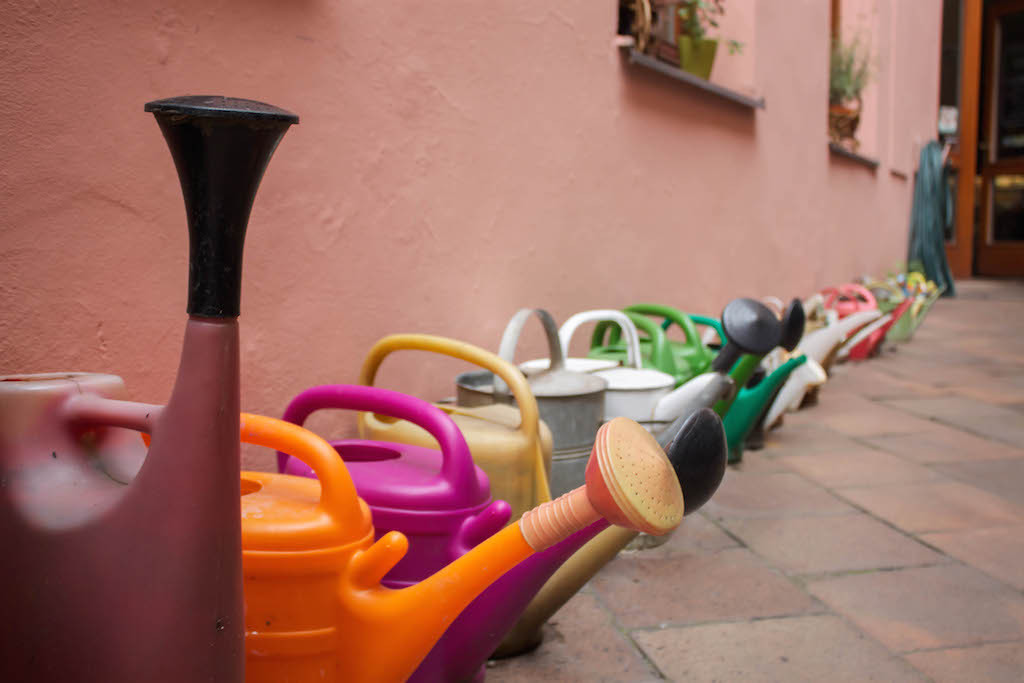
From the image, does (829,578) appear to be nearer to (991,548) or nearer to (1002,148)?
(991,548)

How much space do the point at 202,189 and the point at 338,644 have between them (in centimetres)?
52


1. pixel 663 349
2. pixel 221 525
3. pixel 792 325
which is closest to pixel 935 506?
pixel 792 325

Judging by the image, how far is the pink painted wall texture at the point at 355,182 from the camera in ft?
4.16

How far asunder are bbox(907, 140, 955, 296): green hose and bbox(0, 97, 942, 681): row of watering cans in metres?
8.46

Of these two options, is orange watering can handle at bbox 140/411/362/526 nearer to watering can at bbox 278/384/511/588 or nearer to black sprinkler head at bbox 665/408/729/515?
watering can at bbox 278/384/511/588

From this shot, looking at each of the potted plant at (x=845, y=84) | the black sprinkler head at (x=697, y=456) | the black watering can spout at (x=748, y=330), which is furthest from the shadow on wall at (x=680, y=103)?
the potted plant at (x=845, y=84)

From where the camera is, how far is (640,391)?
6.28 ft

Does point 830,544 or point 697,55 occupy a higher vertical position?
point 697,55

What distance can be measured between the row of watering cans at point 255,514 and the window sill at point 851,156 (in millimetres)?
5191

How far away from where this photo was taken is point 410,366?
2100mm

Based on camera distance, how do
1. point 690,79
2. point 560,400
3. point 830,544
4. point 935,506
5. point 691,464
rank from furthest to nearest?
point 690,79
point 935,506
point 830,544
point 560,400
point 691,464

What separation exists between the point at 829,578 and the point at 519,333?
82cm

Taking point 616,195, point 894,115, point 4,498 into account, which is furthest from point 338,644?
point 894,115

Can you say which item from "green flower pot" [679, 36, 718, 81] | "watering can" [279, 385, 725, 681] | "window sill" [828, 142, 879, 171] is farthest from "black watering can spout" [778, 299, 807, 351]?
"window sill" [828, 142, 879, 171]
